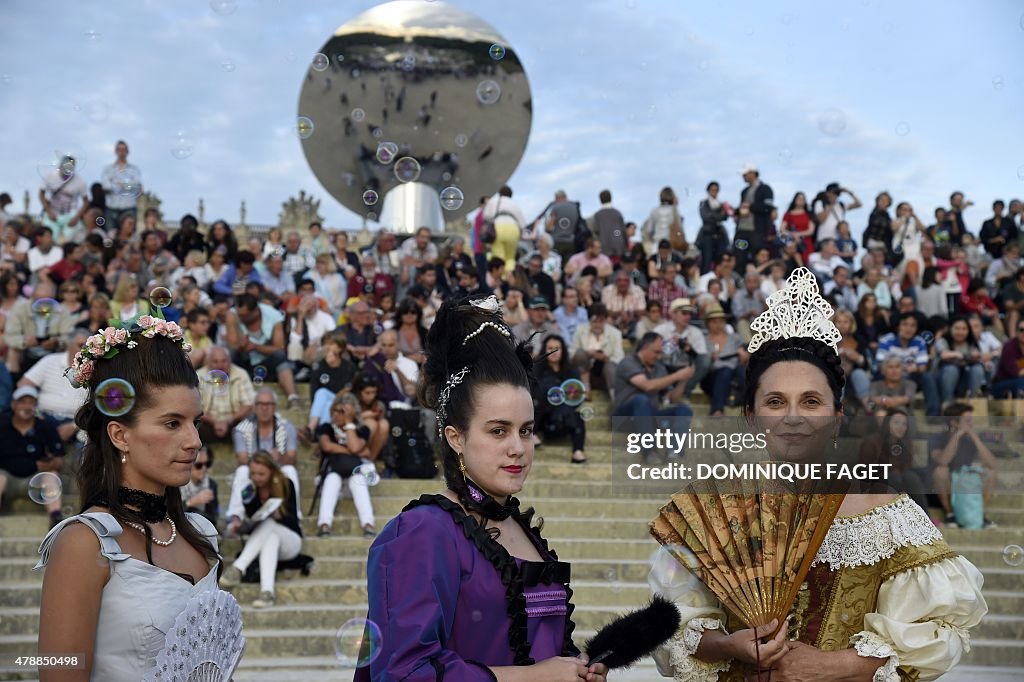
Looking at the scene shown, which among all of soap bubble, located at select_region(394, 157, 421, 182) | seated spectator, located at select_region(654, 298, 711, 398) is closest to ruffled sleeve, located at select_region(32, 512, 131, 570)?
soap bubble, located at select_region(394, 157, 421, 182)

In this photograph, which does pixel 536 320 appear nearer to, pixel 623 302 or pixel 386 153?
pixel 623 302

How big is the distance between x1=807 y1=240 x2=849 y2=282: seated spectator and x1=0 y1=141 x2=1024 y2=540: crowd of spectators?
0.04 metres

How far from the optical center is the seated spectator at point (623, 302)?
12.0 m

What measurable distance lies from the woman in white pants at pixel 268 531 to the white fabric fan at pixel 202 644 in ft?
16.2

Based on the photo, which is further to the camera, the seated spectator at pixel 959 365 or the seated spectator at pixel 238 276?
the seated spectator at pixel 238 276

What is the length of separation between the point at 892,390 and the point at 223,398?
19.9 feet

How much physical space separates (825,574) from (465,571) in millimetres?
1102

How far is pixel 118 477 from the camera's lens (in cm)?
270

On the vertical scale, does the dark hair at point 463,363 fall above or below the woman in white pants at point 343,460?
above

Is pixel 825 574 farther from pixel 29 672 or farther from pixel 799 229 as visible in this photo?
pixel 799 229

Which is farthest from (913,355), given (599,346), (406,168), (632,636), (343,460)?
(632,636)

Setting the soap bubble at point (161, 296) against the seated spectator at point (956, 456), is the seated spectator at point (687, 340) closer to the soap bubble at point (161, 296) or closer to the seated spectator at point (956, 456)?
the seated spectator at point (956, 456)

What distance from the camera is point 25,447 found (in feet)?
26.1

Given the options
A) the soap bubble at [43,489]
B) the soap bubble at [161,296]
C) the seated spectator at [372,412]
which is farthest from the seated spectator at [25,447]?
the soap bubble at [161,296]
